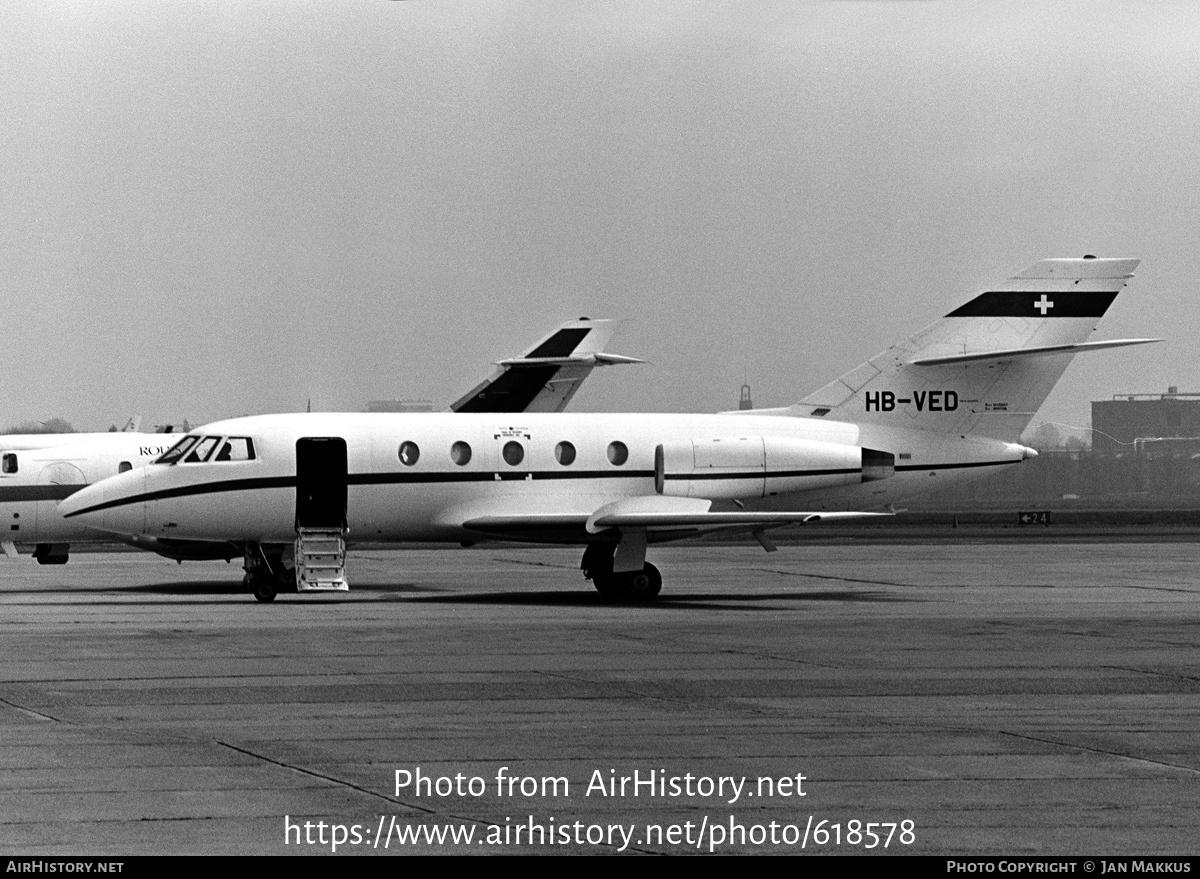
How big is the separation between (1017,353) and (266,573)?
12648 mm

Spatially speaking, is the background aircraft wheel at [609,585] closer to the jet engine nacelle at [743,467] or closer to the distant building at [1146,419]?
the jet engine nacelle at [743,467]

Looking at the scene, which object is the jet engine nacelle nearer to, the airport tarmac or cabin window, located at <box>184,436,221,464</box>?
the airport tarmac

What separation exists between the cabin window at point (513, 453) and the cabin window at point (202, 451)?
451 cm

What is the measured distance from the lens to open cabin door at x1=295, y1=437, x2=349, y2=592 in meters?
27.2

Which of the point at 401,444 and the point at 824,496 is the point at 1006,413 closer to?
the point at 824,496

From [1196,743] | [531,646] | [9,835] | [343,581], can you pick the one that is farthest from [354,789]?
[343,581]

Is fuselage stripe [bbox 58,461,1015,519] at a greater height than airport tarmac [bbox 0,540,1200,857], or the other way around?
fuselage stripe [bbox 58,461,1015,519]

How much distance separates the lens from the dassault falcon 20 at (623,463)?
27312 mm

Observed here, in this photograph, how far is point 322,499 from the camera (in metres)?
27.5

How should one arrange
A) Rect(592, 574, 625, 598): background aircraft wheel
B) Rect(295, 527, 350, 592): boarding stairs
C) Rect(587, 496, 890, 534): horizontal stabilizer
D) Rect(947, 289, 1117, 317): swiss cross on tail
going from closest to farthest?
Rect(587, 496, 890, 534): horizontal stabilizer → Rect(295, 527, 350, 592): boarding stairs → Rect(592, 574, 625, 598): background aircraft wheel → Rect(947, 289, 1117, 317): swiss cross on tail

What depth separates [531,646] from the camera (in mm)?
19219

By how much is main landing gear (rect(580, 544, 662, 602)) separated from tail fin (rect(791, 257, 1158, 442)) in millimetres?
4780

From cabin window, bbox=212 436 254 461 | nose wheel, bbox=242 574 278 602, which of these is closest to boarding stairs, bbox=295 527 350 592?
nose wheel, bbox=242 574 278 602

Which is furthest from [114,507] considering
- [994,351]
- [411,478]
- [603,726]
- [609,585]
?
[603,726]
